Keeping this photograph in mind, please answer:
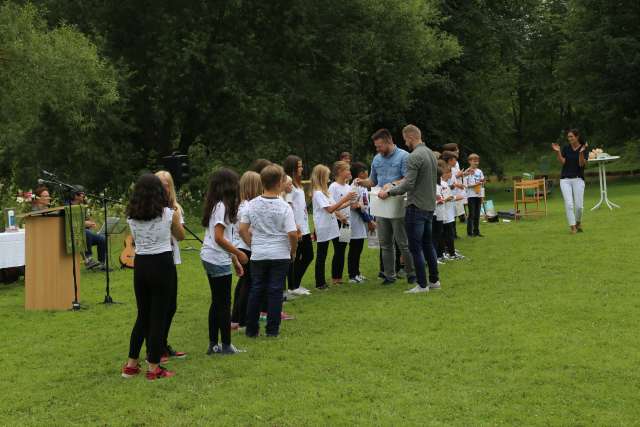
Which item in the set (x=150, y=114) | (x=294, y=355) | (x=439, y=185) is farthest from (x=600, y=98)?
(x=294, y=355)

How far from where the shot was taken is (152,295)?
7078 mm

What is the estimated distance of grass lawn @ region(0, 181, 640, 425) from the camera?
6.02 m

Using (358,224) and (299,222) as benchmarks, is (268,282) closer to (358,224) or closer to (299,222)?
(299,222)

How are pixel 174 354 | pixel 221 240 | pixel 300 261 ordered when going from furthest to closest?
pixel 300 261 < pixel 174 354 < pixel 221 240

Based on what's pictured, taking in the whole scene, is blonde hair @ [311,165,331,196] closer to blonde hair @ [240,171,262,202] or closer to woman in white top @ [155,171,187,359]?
blonde hair @ [240,171,262,202]

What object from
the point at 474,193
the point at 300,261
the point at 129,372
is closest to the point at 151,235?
the point at 129,372

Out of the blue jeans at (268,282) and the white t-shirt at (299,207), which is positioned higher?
the white t-shirt at (299,207)

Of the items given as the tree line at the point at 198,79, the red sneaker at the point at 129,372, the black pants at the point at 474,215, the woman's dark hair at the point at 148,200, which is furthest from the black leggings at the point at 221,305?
the tree line at the point at 198,79

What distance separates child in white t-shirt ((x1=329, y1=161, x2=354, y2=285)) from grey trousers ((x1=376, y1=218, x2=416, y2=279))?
63 cm

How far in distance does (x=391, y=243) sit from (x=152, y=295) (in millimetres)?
5126

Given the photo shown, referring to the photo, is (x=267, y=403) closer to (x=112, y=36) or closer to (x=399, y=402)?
(x=399, y=402)

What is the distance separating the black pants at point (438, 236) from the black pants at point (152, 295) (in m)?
7.05

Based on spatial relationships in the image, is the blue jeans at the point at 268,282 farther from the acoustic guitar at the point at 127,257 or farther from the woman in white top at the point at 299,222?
the acoustic guitar at the point at 127,257

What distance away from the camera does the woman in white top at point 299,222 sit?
10.7 metres
